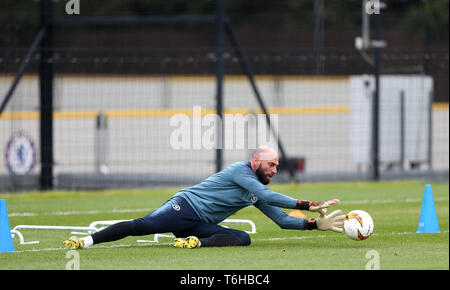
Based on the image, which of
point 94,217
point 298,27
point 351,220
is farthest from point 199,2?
point 351,220

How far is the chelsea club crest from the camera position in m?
21.4

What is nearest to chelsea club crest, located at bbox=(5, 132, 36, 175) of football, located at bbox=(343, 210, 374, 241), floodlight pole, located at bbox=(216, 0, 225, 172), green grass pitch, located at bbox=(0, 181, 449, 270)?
green grass pitch, located at bbox=(0, 181, 449, 270)

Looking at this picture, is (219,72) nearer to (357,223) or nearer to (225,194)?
(225,194)

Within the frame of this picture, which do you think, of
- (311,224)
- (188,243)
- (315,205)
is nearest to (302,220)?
(311,224)

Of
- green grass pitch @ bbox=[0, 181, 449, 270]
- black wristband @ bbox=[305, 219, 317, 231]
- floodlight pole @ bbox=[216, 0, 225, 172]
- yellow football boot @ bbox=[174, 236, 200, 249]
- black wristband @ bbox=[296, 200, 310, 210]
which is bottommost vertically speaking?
green grass pitch @ bbox=[0, 181, 449, 270]

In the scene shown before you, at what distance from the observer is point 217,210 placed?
11.8 m

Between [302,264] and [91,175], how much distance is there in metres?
13.5

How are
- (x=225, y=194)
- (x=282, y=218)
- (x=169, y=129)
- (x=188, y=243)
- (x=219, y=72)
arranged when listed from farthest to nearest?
(x=169, y=129) < (x=219, y=72) < (x=282, y=218) < (x=225, y=194) < (x=188, y=243)

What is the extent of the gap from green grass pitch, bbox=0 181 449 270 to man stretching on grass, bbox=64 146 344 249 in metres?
0.23

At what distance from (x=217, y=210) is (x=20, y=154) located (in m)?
10.8

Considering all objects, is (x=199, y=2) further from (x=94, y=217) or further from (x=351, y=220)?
(x=351, y=220)

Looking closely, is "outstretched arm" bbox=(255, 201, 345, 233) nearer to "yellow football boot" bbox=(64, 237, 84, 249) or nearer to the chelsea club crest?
"yellow football boot" bbox=(64, 237, 84, 249)

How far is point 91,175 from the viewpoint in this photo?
23188 mm

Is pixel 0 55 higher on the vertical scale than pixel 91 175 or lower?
higher
